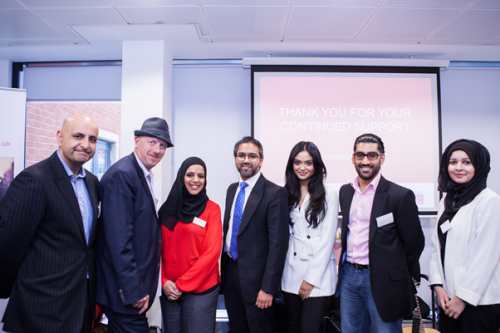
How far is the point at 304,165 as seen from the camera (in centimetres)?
199

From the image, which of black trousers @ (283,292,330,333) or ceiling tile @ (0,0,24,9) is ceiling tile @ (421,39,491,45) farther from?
ceiling tile @ (0,0,24,9)

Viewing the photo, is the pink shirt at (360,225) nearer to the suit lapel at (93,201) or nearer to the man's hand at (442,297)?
the man's hand at (442,297)

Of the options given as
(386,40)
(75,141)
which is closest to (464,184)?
(386,40)

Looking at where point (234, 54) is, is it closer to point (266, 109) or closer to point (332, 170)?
point (266, 109)

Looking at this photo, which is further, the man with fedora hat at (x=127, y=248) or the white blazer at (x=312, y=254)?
the white blazer at (x=312, y=254)

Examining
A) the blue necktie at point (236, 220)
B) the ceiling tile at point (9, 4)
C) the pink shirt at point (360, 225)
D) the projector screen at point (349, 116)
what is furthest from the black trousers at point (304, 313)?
the ceiling tile at point (9, 4)

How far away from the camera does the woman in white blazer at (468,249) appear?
5.35ft

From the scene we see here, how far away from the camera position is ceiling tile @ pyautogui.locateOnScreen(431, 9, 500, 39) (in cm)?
251

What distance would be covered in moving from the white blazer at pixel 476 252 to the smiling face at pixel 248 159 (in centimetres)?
138

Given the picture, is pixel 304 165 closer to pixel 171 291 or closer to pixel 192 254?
pixel 192 254

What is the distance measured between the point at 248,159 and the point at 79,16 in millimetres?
2203

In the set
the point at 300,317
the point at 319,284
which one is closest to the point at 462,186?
the point at 319,284

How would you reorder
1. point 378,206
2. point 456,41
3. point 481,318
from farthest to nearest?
1. point 456,41
2. point 378,206
3. point 481,318

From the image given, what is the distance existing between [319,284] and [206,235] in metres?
0.84
